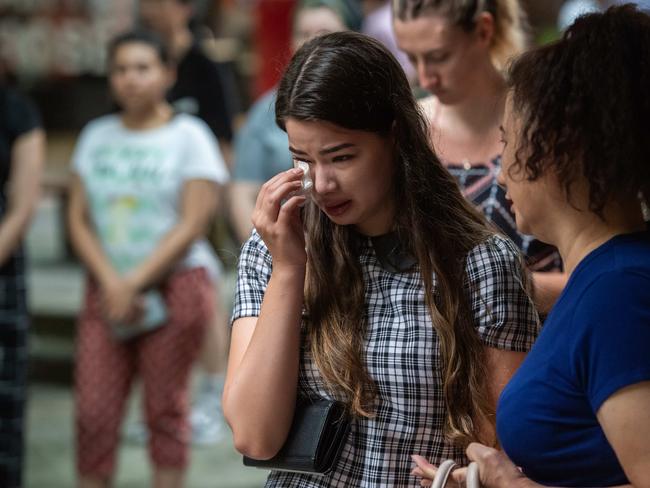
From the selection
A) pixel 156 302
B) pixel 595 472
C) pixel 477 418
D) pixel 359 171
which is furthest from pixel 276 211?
pixel 156 302

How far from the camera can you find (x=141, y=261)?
4.19 metres

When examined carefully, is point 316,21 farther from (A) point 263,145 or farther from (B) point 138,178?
(B) point 138,178

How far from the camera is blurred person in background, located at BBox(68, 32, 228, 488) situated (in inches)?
160

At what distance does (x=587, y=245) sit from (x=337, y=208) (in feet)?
1.70

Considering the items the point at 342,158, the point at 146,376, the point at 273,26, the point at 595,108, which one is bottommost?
the point at 146,376

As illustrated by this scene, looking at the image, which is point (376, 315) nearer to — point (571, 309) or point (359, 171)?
point (359, 171)

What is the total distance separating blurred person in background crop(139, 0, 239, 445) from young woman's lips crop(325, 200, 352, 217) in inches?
128

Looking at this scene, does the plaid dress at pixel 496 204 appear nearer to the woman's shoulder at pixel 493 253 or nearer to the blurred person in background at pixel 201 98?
the woman's shoulder at pixel 493 253

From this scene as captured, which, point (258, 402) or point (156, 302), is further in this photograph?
point (156, 302)

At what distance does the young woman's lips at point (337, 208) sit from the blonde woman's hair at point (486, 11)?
2.58ft

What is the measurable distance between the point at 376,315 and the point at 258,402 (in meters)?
0.27

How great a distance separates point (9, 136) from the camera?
4070 millimetres

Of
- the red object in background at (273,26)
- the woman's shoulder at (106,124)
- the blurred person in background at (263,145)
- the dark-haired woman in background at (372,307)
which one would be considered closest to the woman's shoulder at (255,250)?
the dark-haired woman in background at (372,307)

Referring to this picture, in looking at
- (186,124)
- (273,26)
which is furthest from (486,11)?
(273,26)
